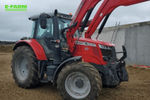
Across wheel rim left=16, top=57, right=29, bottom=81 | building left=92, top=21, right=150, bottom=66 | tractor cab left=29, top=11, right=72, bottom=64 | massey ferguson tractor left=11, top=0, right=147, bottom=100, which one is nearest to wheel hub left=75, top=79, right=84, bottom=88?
massey ferguson tractor left=11, top=0, right=147, bottom=100

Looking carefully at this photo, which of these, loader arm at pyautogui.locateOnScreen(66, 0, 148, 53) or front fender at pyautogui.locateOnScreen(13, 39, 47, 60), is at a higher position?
loader arm at pyautogui.locateOnScreen(66, 0, 148, 53)

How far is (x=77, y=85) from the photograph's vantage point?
15.3ft

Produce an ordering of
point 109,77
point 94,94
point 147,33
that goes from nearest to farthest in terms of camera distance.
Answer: point 94,94 < point 109,77 < point 147,33

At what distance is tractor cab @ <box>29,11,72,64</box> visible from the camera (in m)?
5.42

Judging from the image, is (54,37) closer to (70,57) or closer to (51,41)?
(51,41)

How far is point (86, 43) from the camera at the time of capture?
5.22 meters

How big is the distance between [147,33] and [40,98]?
339 inches

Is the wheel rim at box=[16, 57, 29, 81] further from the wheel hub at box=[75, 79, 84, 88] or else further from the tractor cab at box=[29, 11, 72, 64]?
the wheel hub at box=[75, 79, 84, 88]

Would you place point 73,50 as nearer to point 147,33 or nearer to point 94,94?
point 94,94

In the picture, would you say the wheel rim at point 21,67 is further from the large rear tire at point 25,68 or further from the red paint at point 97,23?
the red paint at point 97,23

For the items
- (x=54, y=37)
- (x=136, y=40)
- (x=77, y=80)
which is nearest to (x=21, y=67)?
(x=54, y=37)

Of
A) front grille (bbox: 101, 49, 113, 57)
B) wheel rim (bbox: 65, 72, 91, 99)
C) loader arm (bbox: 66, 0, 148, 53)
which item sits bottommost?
wheel rim (bbox: 65, 72, 91, 99)

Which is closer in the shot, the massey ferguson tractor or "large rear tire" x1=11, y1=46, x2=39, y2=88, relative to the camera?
the massey ferguson tractor

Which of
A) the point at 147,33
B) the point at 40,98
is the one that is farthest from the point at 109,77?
the point at 147,33
